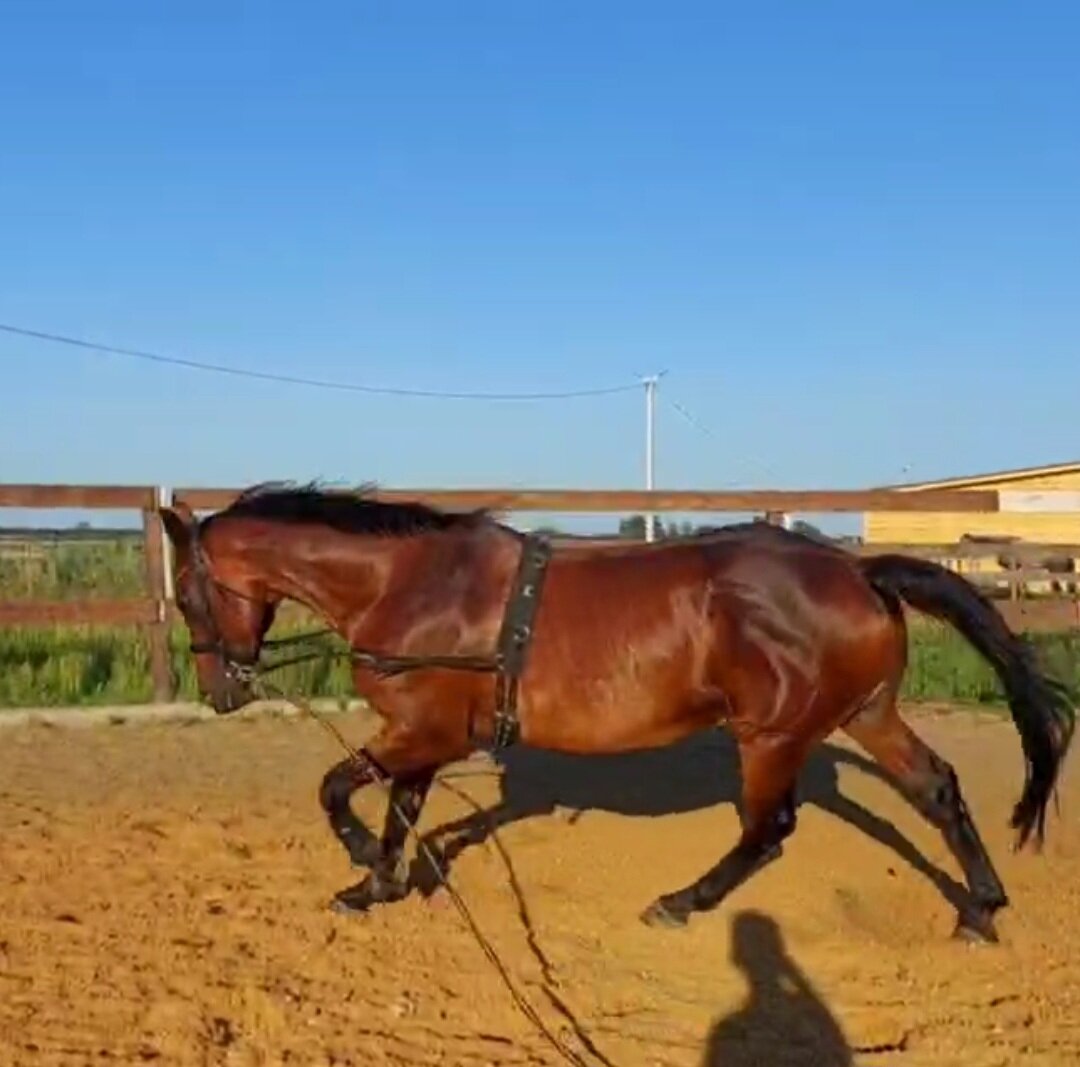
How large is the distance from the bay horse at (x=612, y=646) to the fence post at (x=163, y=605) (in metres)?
4.91

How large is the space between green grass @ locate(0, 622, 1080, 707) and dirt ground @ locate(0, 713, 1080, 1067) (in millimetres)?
2456

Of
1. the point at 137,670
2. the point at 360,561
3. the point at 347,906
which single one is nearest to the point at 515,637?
the point at 360,561

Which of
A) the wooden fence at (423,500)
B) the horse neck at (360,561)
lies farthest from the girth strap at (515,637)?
the wooden fence at (423,500)

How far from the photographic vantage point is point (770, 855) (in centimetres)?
614

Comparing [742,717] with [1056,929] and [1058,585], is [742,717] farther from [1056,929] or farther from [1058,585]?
[1058,585]

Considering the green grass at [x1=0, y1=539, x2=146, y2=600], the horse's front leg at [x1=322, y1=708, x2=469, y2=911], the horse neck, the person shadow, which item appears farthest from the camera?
the green grass at [x1=0, y1=539, x2=146, y2=600]

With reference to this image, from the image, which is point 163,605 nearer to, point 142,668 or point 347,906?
point 142,668

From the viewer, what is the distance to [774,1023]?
4957mm

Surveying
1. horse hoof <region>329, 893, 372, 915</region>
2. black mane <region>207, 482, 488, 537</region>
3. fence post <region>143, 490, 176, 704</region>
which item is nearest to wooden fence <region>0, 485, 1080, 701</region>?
fence post <region>143, 490, 176, 704</region>

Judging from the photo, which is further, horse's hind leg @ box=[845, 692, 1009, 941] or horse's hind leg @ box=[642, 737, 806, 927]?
horse's hind leg @ box=[845, 692, 1009, 941]

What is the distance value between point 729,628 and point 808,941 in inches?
49.1

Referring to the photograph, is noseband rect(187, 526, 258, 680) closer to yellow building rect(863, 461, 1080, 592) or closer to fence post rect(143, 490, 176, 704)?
fence post rect(143, 490, 176, 704)

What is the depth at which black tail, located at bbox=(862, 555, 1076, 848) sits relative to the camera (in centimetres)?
616

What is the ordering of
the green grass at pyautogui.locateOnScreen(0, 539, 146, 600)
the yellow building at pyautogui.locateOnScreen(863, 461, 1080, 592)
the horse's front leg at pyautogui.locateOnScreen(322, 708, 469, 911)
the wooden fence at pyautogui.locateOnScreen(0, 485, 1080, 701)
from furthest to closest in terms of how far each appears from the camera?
the yellow building at pyautogui.locateOnScreen(863, 461, 1080, 592) < the green grass at pyautogui.locateOnScreen(0, 539, 146, 600) < the wooden fence at pyautogui.locateOnScreen(0, 485, 1080, 701) < the horse's front leg at pyautogui.locateOnScreen(322, 708, 469, 911)
